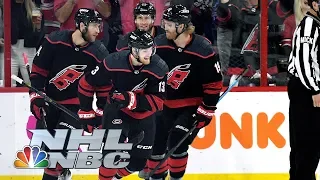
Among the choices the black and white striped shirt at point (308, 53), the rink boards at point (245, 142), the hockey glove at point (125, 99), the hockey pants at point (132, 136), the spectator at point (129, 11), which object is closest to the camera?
the black and white striped shirt at point (308, 53)

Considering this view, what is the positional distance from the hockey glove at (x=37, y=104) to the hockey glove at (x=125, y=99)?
45 centimetres

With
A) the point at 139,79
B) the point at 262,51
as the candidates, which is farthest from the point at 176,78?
the point at 262,51

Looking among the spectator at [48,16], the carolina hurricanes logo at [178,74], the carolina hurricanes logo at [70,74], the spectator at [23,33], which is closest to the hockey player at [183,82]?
the carolina hurricanes logo at [178,74]

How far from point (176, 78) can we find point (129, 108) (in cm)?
35

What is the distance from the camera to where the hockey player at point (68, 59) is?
15.2 ft

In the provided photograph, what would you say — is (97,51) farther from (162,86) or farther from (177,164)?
(177,164)

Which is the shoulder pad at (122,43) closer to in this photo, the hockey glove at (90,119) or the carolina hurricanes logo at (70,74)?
the carolina hurricanes logo at (70,74)

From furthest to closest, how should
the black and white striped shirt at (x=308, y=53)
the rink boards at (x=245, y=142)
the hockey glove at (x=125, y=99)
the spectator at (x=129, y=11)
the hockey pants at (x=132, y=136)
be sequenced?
the rink boards at (x=245, y=142) → the spectator at (x=129, y=11) → the hockey pants at (x=132, y=136) → the hockey glove at (x=125, y=99) → the black and white striped shirt at (x=308, y=53)

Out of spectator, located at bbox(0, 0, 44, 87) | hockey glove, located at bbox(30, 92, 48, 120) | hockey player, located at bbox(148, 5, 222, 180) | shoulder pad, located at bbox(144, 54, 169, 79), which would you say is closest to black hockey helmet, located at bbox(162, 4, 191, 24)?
hockey player, located at bbox(148, 5, 222, 180)

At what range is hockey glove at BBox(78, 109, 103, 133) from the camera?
468cm

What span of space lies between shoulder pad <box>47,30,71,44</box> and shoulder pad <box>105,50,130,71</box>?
0.28m

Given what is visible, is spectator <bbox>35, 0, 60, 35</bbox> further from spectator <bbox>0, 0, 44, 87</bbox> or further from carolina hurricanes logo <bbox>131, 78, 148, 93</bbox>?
carolina hurricanes logo <bbox>131, 78, 148, 93</bbox>

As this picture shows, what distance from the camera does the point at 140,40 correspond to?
14.8 feet

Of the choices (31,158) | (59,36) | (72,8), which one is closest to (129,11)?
(72,8)
